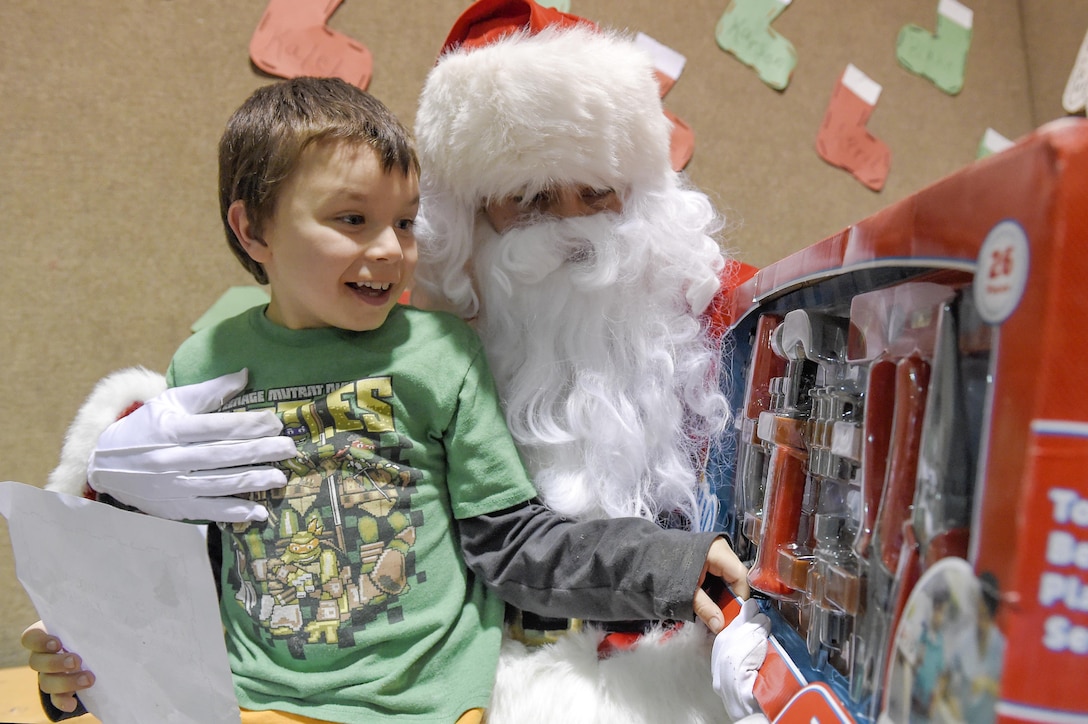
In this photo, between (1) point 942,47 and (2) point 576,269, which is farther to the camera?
(1) point 942,47

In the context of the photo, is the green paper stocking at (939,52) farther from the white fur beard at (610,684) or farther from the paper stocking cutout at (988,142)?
the white fur beard at (610,684)

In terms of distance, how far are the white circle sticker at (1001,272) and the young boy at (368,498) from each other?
0.41 m

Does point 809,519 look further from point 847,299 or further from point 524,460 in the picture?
point 524,460

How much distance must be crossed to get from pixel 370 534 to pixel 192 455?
22 cm

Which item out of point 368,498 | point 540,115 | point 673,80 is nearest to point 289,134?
point 540,115

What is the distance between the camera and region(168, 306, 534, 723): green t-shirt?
2.46ft

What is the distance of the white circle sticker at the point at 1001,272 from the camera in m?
0.34

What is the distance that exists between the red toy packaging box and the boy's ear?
23.5 inches

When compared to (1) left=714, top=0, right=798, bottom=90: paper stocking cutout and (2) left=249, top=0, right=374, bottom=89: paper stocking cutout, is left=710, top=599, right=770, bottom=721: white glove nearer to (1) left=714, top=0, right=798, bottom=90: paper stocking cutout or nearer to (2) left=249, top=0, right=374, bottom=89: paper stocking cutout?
(2) left=249, top=0, right=374, bottom=89: paper stocking cutout

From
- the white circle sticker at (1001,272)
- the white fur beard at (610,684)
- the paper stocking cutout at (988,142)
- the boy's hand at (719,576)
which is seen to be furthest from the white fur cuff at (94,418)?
the paper stocking cutout at (988,142)

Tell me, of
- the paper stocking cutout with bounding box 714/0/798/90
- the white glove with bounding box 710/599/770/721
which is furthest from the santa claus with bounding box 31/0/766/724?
the paper stocking cutout with bounding box 714/0/798/90

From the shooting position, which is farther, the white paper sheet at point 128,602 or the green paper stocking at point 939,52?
the green paper stocking at point 939,52

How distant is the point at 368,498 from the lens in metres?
0.78

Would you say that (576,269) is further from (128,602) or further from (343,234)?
(128,602)
